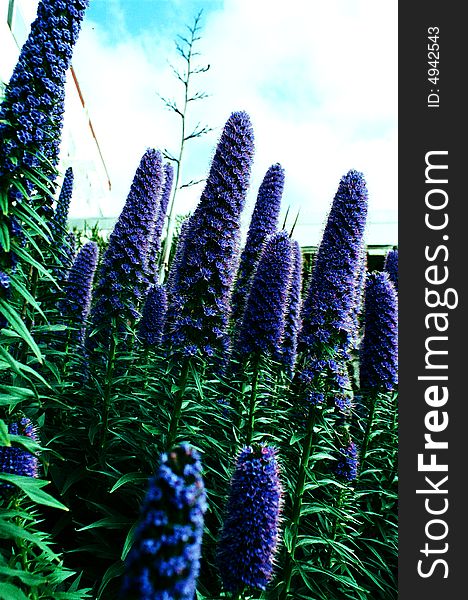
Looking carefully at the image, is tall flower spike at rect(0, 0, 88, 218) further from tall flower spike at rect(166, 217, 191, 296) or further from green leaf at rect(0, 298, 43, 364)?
tall flower spike at rect(166, 217, 191, 296)

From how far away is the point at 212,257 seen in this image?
4258mm

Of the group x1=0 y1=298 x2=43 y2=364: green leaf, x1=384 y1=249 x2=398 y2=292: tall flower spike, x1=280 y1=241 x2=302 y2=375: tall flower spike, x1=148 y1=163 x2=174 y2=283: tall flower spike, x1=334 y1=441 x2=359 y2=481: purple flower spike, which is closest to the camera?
x1=0 y1=298 x2=43 y2=364: green leaf

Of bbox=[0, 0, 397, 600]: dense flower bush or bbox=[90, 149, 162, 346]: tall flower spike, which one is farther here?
bbox=[90, 149, 162, 346]: tall flower spike

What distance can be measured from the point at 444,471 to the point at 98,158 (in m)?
26.0

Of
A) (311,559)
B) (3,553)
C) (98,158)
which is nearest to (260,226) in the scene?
(311,559)

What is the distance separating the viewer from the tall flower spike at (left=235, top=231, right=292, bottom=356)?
4566 millimetres

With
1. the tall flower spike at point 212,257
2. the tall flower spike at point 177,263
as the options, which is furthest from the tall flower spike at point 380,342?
the tall flower spike at point 177,263

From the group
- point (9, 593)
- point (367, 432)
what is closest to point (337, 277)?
point (367, 432)

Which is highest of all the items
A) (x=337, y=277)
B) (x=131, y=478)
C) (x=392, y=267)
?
(x=392, y=267)

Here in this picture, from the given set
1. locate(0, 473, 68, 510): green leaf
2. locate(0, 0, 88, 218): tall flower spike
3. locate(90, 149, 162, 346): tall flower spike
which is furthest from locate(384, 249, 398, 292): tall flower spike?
locate(0, 473, 68, 510): green leaf

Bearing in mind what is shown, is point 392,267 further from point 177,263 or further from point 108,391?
point 108,391

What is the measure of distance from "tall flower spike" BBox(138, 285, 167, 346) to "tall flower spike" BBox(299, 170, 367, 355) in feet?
7.44

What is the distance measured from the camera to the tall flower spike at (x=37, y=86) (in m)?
2.62

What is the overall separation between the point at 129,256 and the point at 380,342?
2.73 m
